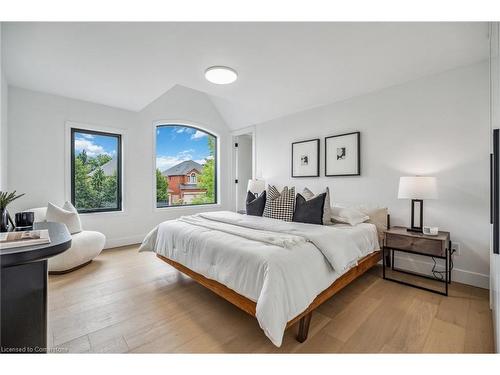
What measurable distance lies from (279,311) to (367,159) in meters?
2.67

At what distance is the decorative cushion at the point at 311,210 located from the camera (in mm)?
2682

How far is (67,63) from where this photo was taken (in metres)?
2.74

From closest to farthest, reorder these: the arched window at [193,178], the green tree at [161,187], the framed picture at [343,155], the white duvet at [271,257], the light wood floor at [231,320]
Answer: the white duvet at [271,257] → the light wood floor at [231,320] → the framed picture at [343,155] → the green tree at [161,187] → the arched window at [193,178]

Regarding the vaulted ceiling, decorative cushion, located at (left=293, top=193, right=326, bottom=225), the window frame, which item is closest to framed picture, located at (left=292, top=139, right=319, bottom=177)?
the vaulted ceiling

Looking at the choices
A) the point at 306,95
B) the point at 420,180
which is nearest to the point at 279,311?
the point at 420,180

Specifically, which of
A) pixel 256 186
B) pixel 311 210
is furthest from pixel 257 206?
pixel 256 186

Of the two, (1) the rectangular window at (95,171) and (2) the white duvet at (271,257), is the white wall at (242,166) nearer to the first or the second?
(1) the rectangular window at (95,171)

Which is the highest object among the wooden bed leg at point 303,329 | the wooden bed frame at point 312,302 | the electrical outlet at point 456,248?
the electrical outlet at point 456,248

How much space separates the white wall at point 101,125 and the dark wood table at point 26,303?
115 inches

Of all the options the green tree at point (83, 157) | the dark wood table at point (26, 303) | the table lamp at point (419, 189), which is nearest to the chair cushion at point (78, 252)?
the green tree at point (83, 157)

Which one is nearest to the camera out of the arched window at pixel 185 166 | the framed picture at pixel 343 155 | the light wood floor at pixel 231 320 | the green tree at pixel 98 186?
the light wood floor at pixel 231 320

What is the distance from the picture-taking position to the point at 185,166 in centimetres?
514

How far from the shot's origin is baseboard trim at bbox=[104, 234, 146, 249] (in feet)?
12.9
